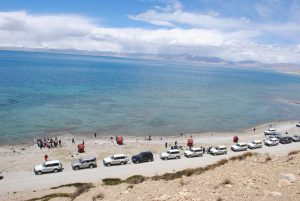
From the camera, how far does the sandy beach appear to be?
36938 millimetres

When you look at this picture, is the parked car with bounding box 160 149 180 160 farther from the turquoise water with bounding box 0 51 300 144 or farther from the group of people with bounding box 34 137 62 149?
the turquoise water with bounding box 0 51 300 144

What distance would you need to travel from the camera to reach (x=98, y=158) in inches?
1877

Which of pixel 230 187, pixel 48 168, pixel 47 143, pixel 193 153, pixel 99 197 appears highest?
pixel 230 187

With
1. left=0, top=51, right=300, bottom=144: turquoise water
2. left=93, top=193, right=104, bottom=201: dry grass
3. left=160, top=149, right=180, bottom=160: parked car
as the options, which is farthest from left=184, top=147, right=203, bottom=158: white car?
left=93, top=193, right=104, bottom=201: dry grass

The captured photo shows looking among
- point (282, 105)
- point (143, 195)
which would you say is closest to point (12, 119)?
point (143, 195)

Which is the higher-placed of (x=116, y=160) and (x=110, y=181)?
(x=110, y=181)

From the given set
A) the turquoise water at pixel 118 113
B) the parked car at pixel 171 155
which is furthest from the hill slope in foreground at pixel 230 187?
the turquoise water at pixel 118 113

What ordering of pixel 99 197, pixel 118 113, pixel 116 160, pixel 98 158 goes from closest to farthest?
pixel 99 197, pixel 116 160, pixel 98 158, pixel 118 113

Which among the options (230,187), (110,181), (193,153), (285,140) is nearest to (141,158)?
(193,153)

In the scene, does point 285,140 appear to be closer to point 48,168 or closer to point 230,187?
point 48,168

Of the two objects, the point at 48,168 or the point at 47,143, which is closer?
the point at 48,168

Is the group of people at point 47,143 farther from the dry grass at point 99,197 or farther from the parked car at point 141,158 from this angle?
the dry grass at point 99,197

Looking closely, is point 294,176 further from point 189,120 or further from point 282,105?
point 282,105

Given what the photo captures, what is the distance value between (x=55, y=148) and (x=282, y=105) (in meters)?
87.1
